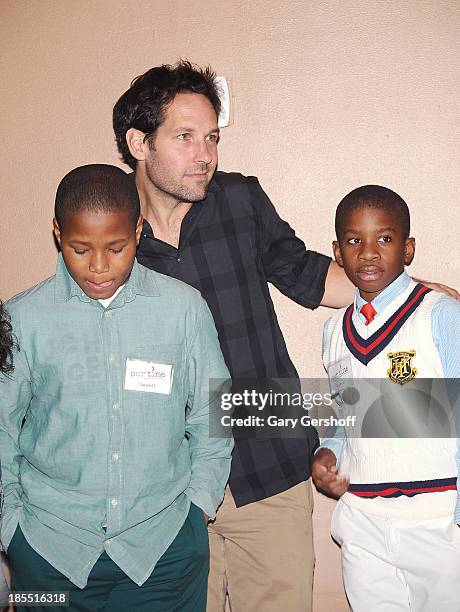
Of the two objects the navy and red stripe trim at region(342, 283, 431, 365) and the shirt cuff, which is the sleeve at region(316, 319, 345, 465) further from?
the navy and red stripe trim at region(342, 283, 431, 365)

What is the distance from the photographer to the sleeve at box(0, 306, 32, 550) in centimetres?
210

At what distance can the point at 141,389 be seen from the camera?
212cm

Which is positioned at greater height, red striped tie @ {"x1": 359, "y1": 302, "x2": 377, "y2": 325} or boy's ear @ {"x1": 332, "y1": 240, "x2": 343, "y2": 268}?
boy's ear @ {"x1": 332, "y1": 240, "x2": 343, "y2": 268}

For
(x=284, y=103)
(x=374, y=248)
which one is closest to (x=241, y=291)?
(x=374, y=248)

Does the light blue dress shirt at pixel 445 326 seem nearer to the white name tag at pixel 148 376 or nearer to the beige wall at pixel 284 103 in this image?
the beige wall at pixel 284 103

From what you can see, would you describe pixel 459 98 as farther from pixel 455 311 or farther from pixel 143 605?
pixel 143 605

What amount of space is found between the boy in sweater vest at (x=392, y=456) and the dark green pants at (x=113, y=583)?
574 millimetres

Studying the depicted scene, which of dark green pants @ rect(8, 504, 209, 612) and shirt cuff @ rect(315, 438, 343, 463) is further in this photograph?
shirt cuff @ rect(315, 438, 343, 463)

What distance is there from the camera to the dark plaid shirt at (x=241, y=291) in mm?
2543

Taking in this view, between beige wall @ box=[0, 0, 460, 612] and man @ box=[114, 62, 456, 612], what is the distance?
33cm

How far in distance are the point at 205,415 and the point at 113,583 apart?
562 millimetres

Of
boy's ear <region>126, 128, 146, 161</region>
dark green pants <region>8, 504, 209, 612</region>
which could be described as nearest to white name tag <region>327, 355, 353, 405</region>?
dark green pants <region>8, 504, 209, 612</region>

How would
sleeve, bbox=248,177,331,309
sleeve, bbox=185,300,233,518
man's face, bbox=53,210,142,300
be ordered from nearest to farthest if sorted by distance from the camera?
1. man's face, bbox=53,210,142,300
2. sleeve, bbox=185,300,233,518
3. sleeve, bbox=248,177,331,309

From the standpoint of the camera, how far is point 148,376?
7.00 ft
